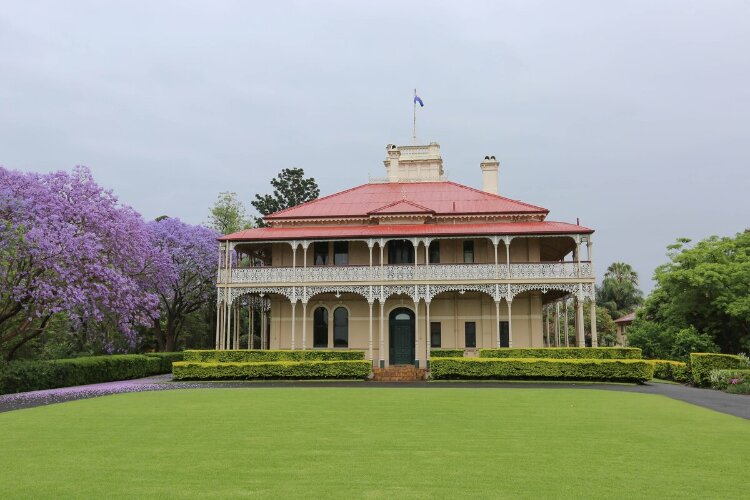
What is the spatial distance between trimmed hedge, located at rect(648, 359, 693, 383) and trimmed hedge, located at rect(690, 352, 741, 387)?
1.33m

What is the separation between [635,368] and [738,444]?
15.5 m

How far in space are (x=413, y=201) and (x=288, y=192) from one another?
22.2 metres

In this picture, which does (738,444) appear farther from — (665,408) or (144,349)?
(144,349)

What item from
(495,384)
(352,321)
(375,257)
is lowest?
(495,384)

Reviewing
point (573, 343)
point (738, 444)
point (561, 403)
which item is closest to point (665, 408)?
point (561, 403)

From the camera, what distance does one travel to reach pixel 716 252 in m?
32.4

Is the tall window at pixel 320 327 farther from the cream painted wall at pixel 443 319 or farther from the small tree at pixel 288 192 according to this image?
the small tree at pixel 288 192

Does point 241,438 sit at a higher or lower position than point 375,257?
lower

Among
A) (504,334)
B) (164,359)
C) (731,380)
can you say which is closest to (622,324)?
(504,334)

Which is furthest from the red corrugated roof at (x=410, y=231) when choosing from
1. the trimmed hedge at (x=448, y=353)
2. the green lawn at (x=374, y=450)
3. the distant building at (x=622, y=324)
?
the distant building at (x=622, y=324)

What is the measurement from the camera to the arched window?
32.9 m

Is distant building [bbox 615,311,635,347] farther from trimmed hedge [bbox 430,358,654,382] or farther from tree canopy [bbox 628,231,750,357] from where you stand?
trimmed hedge [bbox 430,358,654,382]

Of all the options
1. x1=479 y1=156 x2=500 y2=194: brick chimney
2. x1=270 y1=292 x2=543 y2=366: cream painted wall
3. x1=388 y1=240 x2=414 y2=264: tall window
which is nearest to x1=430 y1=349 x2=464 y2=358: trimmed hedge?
x1=270 y1=292 x2=543 y2=366: cream painted wall

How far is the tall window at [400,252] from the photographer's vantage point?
1297 inches
